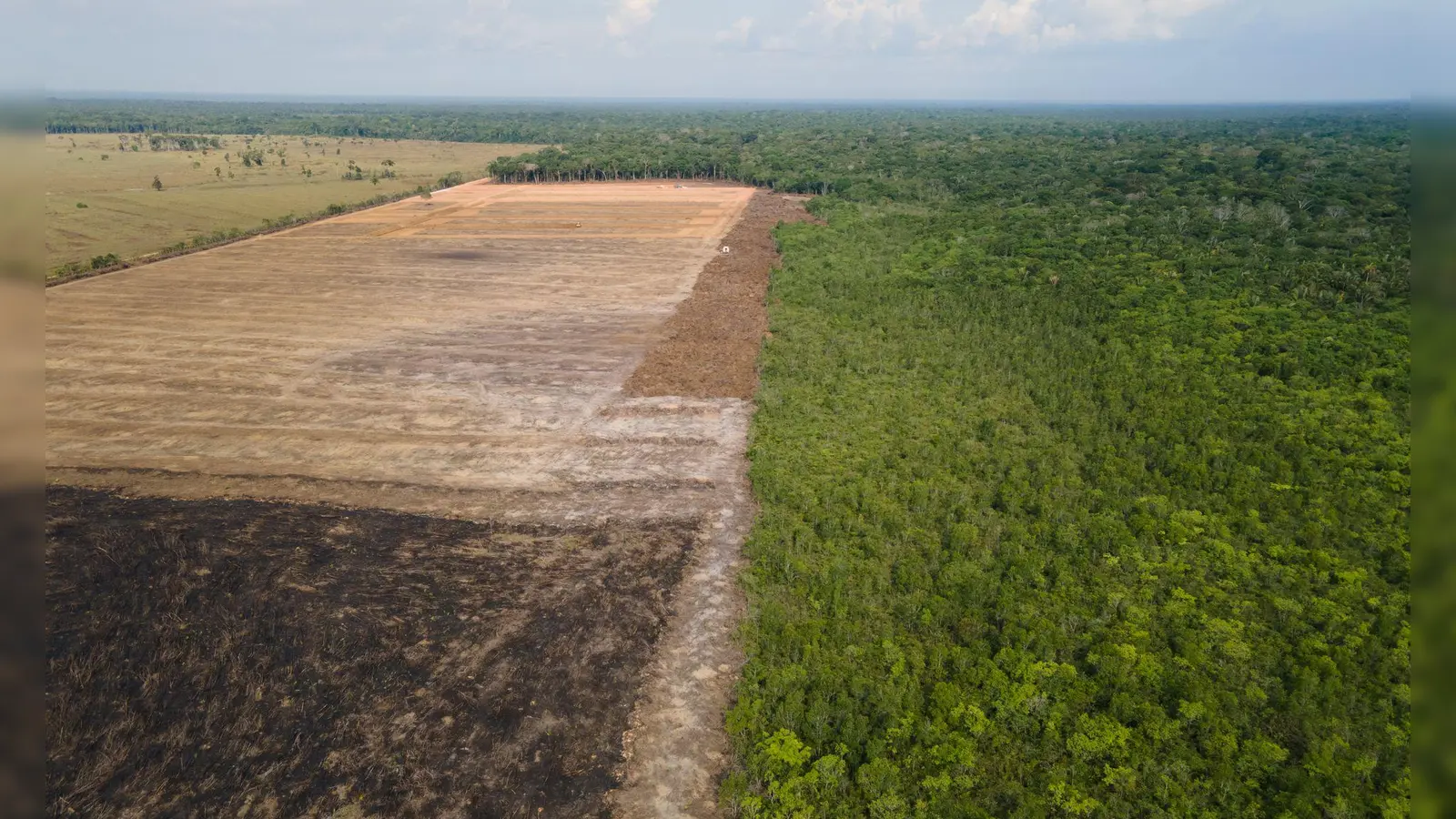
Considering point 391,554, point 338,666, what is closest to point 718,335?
point 391,554

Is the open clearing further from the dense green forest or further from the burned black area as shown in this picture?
the dense green forest

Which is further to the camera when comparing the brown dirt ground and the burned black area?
the brown dirt ground

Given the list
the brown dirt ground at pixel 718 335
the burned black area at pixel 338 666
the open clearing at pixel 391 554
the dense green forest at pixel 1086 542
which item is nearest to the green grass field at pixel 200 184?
the open clearing at pixel 391 554

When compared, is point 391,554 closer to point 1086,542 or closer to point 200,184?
point 1086,542

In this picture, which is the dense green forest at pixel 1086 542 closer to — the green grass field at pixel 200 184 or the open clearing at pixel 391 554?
the open clearing at pixel 391 554

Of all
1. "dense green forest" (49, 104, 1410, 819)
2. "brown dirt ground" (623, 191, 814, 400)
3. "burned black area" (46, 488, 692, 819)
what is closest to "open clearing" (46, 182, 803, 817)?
"burned black area" (46, 488, 692, 819)

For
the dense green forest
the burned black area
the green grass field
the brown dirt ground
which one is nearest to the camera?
the burned black area

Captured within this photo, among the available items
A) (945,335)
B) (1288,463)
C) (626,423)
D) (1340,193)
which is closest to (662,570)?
(626,423)

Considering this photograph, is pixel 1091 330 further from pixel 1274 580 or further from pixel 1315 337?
pixel 1274 580
